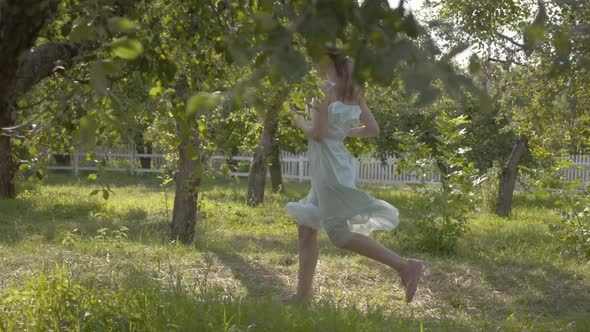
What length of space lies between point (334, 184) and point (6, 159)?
8.47 meters

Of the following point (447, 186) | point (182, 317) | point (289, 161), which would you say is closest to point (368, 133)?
point (182, 317)

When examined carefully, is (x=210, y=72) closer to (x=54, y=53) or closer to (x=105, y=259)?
(x=54, y=53)

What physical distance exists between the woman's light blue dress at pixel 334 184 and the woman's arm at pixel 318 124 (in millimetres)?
70

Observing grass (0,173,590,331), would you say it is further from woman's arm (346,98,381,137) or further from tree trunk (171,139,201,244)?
woman's arm (346,98,381,137)

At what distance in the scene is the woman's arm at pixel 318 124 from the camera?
408cm

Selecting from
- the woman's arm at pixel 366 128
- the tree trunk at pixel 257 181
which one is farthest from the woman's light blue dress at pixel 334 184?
the tree trunk at pixel 257 181

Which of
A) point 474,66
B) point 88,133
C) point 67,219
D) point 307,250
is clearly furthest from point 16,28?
point 67,219

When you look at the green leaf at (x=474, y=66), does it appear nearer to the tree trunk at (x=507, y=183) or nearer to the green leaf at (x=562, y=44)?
the green leaf at (x=562, y=44)

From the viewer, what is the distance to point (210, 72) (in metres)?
4.46

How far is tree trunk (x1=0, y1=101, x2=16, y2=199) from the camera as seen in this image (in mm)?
3951

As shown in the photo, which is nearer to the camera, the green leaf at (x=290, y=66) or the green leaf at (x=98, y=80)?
the green leaf at (x=290, y=66)

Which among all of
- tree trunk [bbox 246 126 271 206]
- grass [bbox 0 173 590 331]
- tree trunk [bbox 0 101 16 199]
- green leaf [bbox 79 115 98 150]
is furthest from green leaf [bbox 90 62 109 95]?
tree trunk [bbox 246 126 271 206]

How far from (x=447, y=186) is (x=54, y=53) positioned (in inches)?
165

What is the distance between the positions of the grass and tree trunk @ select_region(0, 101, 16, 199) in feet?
3.07
